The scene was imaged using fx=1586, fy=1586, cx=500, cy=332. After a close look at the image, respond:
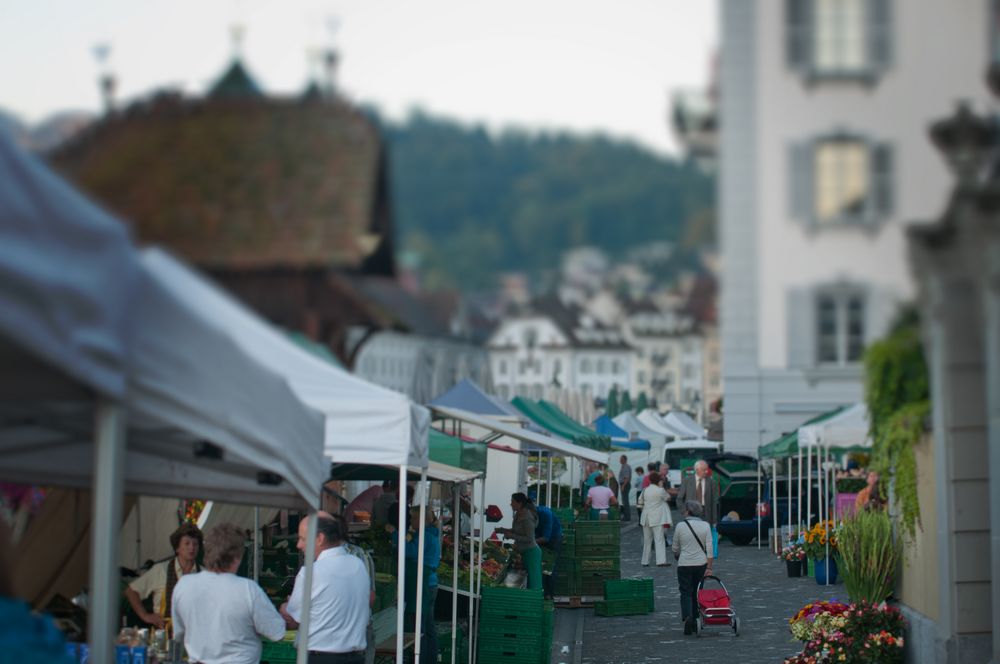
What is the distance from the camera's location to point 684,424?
44.2m

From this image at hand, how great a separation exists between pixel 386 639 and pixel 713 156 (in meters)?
8.64

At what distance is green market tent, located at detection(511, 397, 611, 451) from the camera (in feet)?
95.5

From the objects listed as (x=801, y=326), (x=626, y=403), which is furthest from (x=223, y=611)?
(x=626, y=403)

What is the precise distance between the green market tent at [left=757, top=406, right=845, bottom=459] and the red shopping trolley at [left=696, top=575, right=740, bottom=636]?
27.9ft

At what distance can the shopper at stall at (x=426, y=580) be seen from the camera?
45.6 feet

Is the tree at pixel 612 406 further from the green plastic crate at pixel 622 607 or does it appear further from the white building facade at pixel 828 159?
the white building facade at pixel 828 159

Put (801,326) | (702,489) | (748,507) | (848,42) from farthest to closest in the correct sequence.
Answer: (748,507) < (702,489) < (801,326) < (848,42)

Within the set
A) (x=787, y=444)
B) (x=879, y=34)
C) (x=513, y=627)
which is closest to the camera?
(x=513, y=627)

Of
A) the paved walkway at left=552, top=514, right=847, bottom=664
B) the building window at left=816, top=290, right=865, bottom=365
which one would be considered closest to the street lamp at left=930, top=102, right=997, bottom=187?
the building window at left=816, top=290, right=865, bottom=365

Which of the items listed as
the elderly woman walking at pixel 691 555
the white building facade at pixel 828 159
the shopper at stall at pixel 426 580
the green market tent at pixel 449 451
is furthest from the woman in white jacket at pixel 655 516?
the shopper at stall at pixel 426 580

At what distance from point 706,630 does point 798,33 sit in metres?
7.21

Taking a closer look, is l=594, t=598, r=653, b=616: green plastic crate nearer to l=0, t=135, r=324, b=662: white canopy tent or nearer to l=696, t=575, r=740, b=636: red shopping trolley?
l=696, t=575, r=740, b=636: red shopping trolley

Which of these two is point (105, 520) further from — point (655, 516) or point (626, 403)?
point (626, 403)

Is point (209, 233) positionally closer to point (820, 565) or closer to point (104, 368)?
point (820, 565)
